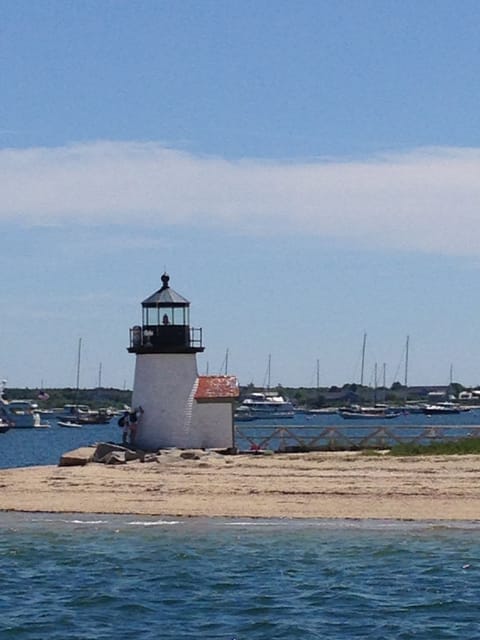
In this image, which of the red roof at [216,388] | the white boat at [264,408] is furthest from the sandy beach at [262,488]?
the white boat at [264,408]

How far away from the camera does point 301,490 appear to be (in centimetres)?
2759

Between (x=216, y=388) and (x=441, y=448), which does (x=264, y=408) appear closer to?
(x=216, y=388)

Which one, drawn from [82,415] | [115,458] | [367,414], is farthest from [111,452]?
[82,415]

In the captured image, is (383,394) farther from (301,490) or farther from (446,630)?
(446,630)

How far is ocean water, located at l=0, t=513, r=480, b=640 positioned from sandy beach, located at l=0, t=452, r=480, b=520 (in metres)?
1.02

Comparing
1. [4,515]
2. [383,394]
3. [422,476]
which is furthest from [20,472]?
[383,394]

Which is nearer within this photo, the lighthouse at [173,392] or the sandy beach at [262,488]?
the sandy beach at [262,488]

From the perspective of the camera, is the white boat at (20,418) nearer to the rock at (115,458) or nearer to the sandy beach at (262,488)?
the rock at (115,458)

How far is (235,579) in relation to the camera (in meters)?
20.2

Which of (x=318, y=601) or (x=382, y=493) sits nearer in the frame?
(x=318, y=601)

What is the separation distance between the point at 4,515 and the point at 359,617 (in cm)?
1023

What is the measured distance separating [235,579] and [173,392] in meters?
16.2

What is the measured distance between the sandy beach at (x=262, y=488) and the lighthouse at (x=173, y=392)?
3.14 m

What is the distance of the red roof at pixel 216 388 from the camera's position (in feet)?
120
